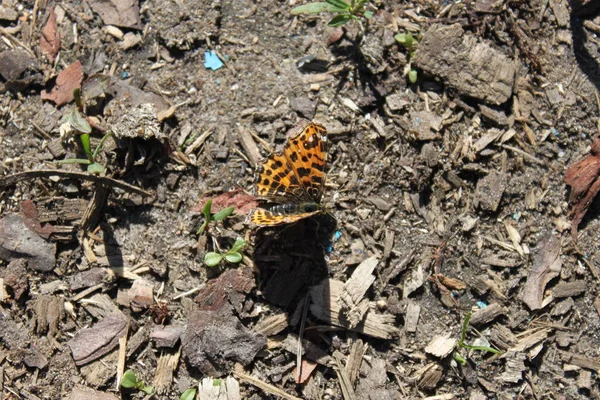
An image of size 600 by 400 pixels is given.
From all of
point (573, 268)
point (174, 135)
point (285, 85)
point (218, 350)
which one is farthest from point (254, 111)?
point (573, 268)

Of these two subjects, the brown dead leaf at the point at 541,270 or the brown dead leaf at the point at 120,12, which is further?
the brown dead leaf at the point at 120,12

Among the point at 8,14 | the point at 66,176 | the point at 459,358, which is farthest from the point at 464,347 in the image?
the point at 8,14

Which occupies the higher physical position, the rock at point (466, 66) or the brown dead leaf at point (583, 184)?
the rock at point (466, 66)

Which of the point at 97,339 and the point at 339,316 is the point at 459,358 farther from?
the point at 97,339

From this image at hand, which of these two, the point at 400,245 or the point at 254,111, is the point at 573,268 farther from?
the point at 254,111

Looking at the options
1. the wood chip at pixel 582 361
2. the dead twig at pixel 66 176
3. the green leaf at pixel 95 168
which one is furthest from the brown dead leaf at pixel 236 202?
the wood chip at pixel 582 361

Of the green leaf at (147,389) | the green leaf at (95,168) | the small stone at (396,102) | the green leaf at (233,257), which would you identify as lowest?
the green leaf at (147,389)

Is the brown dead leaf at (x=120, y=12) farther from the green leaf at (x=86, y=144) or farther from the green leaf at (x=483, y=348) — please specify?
the green leaf at (x=483, y=348)

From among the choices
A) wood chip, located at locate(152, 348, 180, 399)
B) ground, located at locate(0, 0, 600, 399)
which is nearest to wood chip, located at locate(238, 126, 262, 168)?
ground, located at locate(0, 0, 600, 399)
